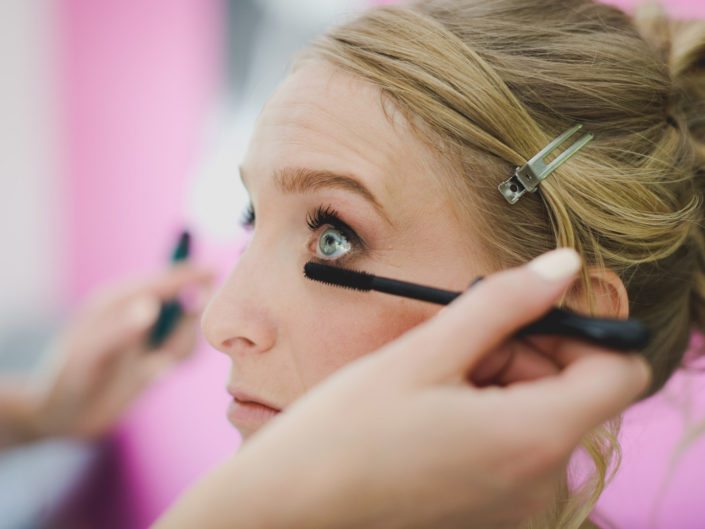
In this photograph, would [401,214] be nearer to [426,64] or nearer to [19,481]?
[426,64]

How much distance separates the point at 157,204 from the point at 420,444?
188 cm

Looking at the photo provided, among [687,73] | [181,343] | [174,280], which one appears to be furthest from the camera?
[181,343]

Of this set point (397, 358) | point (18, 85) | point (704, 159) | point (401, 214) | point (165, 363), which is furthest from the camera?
point (18, 85)

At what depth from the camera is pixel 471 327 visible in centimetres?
35

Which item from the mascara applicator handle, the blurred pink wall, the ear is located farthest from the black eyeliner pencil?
the blurred pink wall

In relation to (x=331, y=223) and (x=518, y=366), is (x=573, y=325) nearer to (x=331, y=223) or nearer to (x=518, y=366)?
(x=518, y=366)

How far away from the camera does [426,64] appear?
63 centimetres

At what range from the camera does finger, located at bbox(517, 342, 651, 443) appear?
0.33m

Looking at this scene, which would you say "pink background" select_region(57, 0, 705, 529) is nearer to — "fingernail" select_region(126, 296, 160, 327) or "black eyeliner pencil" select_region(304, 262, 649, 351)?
"fingernail" select_region(126, 296, 160, 327)

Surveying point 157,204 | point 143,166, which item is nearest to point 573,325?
point 157,204

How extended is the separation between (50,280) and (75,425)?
1.26 metres

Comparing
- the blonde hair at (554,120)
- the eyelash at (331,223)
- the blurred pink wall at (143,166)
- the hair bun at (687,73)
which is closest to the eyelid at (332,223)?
the eyelash at (331,223)

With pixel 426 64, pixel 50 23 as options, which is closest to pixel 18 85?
pixel 50 23

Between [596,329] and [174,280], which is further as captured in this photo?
[174,280]
